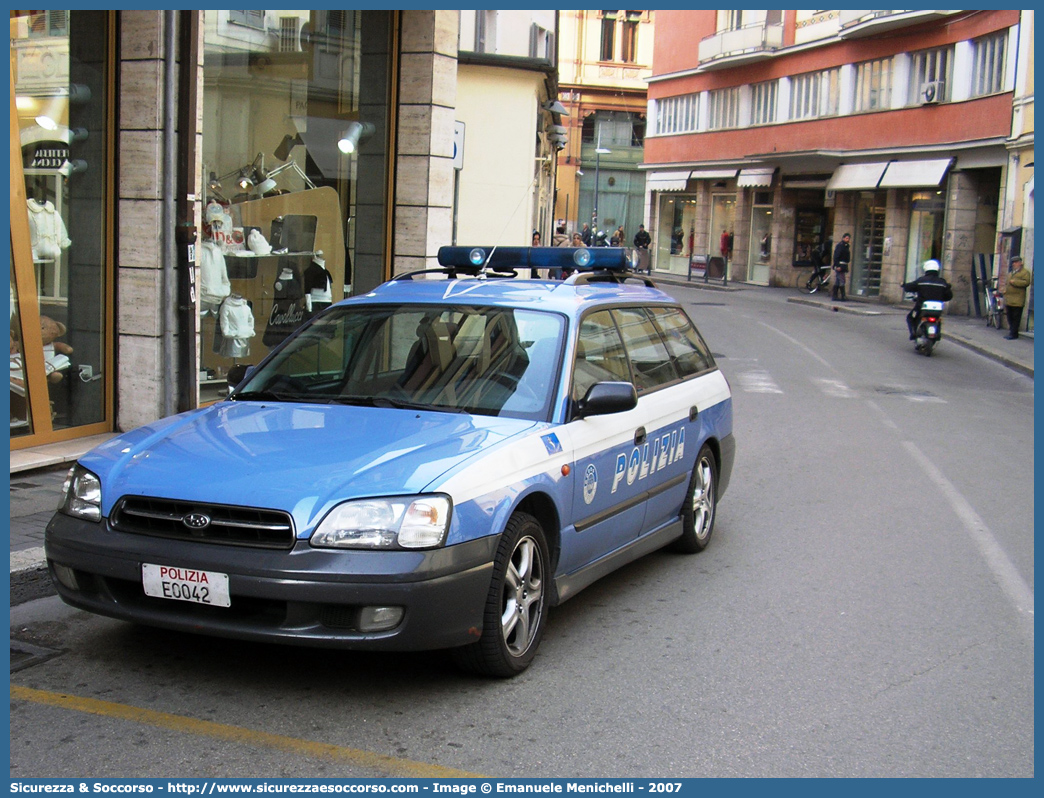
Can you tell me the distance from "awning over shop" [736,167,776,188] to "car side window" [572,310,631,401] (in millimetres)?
37714

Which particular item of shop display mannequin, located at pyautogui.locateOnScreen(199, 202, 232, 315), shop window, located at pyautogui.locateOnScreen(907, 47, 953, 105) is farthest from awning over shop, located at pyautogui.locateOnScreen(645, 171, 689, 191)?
shop display mannequin, located at pyautogui.locateOnScreen(199, 202, 232, 315)

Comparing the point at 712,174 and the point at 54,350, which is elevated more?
the point at 712,174

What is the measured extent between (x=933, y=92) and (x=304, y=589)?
3297 centimetres

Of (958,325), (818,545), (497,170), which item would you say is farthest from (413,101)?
(958,325)

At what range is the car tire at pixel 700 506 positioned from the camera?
22.6ft

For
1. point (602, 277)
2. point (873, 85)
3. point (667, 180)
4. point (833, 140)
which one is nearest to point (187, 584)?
point (602, 277)

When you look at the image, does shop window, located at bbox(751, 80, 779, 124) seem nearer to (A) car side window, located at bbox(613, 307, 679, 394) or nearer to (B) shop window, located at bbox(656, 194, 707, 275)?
(B) shop window, located at bbox(656, 194, 707, 275)

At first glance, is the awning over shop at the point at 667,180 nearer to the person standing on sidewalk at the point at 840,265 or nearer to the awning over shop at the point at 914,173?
the person standing on sidewalk at the point at 840,265

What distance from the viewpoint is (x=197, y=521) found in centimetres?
428

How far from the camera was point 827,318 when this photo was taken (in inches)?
1156

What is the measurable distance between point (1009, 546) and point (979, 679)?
2.77 metres

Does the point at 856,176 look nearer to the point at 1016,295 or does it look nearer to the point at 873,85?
the point at 873,85

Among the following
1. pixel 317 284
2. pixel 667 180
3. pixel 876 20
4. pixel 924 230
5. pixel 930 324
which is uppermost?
pixel 876 20

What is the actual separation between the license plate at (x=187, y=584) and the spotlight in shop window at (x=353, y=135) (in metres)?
9.00
